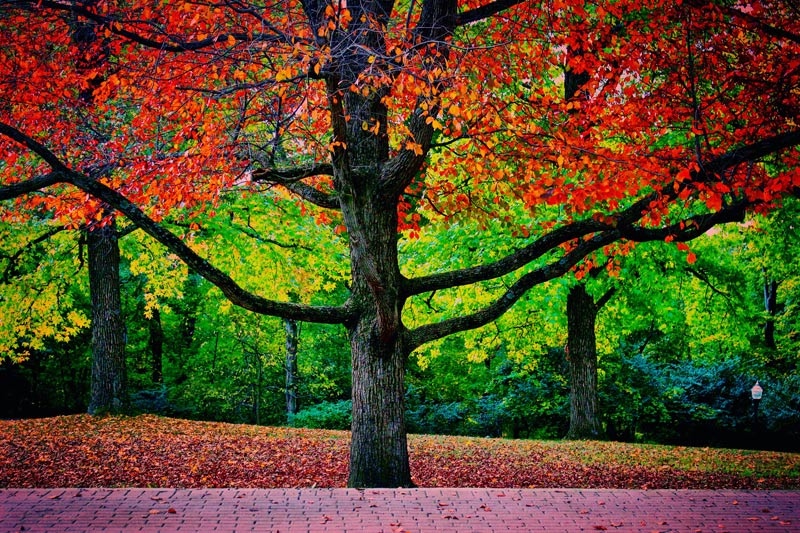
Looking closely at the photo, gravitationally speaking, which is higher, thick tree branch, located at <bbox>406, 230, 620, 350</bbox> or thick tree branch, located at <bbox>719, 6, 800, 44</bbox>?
thick tree branch, located at <bbox>719, 6, 800, 44</bbox>

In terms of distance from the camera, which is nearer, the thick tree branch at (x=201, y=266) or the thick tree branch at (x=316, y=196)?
the thick tree branch at (x=201, y=266)

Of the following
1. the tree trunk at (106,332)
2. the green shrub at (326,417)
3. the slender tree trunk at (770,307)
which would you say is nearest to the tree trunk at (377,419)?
the tree trunk at (106,332)

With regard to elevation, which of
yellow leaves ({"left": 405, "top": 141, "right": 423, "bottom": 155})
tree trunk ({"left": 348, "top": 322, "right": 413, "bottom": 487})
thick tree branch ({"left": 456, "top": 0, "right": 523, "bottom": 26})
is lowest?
tree trunk ({"left": 348, "top": 322, "right": 413, "bottom": 487})

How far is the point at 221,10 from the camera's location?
29.6 feet

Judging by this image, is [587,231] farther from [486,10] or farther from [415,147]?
[486,10]

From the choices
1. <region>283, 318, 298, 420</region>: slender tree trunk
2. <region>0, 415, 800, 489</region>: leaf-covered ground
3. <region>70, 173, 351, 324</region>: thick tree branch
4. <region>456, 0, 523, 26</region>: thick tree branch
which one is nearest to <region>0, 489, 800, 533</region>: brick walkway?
<region>0, 415, 800, 489</region>: leaf-covered ground

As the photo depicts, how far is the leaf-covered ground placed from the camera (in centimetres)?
980

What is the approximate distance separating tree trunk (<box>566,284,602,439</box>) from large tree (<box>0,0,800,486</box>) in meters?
3.91

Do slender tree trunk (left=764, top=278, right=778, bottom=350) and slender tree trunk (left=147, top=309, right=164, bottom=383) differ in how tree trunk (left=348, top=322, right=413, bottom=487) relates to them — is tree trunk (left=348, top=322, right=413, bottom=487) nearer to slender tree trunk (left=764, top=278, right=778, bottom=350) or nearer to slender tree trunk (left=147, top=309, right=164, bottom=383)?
slender tree trunk (left=147, top=309, right=164, bottom=383)

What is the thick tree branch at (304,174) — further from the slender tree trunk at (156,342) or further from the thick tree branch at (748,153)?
the slender tree trunk at (156,342)

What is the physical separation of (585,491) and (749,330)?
1318 centimetres

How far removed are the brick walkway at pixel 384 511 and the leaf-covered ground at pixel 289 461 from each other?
1.63 m

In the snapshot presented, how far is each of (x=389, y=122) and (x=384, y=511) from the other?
4977 millimetres

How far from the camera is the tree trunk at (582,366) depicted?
1702 centimetres
